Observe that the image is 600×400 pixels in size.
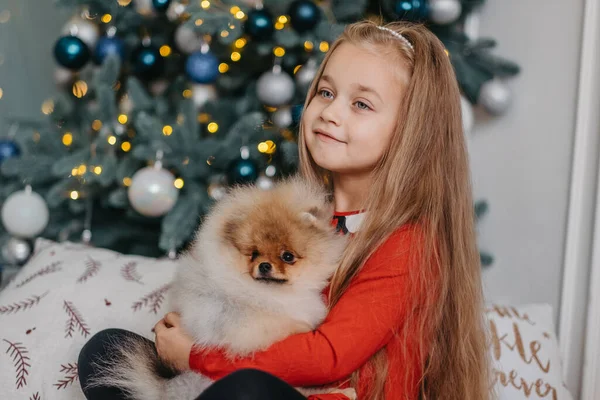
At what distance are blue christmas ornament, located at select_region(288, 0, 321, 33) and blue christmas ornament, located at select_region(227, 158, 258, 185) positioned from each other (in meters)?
0.45

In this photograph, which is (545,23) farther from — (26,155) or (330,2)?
(26,155)

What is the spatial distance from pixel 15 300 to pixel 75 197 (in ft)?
2.24

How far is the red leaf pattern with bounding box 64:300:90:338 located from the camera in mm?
1408

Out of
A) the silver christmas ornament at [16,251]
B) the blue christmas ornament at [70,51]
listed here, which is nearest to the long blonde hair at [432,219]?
the blue christmas ornament at [70,51]

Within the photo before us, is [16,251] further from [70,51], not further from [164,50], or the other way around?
[164,50]

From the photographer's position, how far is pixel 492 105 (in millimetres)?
2180

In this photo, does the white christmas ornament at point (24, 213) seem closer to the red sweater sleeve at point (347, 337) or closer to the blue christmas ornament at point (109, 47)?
the blue christmas ornament at point (109, 47)

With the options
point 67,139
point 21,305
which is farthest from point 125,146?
point 21,305

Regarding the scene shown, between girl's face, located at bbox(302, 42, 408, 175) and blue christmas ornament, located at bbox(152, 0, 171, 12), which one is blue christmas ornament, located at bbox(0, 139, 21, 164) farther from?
girl's face, located at bbox(302, 42, 408, 175)

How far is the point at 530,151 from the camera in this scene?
7.32 ft

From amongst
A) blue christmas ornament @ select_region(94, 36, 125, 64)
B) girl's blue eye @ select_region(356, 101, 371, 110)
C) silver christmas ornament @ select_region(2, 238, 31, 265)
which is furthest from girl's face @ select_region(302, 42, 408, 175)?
silver christmas ornament @ select_region(2, 238, 31, 265)

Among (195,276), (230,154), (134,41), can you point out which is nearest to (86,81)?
(134,41)

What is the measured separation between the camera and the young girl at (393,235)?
3.64 ft

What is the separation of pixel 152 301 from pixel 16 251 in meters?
1.03
